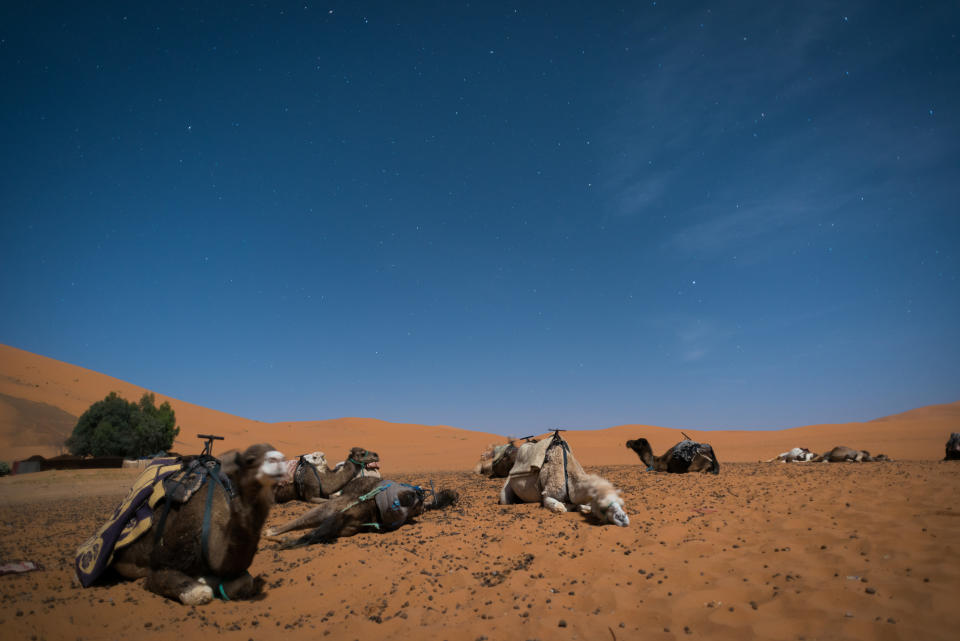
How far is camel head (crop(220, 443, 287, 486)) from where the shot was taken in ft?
14.8

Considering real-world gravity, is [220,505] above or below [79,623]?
above

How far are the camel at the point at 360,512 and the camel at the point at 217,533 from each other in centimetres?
267

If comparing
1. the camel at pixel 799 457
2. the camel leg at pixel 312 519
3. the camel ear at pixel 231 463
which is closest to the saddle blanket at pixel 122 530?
the camel ear at pixel 231 463

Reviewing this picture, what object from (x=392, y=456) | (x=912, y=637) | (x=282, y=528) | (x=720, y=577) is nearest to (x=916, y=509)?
(x=720, y=577)

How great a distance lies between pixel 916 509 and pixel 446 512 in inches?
295

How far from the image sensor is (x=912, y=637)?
3.32m

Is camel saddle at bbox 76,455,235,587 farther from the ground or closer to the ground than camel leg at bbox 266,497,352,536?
farther from the ground

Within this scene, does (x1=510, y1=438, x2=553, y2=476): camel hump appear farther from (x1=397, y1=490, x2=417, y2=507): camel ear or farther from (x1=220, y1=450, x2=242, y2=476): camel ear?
(x1=220, y1=450, x2=242, y2=476): camel ear

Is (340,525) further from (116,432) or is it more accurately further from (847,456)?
(116,432)

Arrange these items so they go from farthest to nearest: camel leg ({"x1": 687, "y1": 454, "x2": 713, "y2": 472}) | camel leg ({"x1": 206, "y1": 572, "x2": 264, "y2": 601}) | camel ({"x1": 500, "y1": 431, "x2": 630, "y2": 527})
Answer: camel leg ({"x1": 687, "y1": 454, "x2": 713, "y2": 472}) → camel ({"x1": 500, "y1": 431, "x2": 630, "y2": 527}) → camel leg ({"x1": 206, "y1": 572, "x2": 264, "y2": 601})

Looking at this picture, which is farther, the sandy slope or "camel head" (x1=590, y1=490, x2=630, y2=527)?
"camel head" (x1=590, y1=490, x2=630, y2=527)

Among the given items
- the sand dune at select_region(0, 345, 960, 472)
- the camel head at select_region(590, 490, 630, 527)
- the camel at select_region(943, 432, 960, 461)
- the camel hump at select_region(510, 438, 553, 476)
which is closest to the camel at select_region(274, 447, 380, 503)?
the camel hump at select_region(510, 438, 553, 476)

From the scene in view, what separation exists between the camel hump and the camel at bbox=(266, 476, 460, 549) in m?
2.42

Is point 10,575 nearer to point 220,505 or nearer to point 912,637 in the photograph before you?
point 220,505
